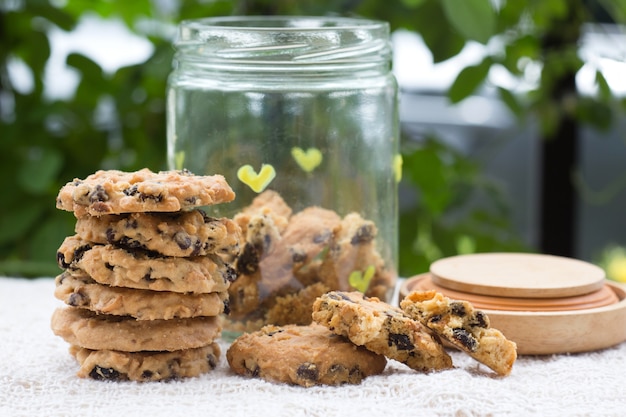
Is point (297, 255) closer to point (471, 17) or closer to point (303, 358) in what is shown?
A: point (303, 358)

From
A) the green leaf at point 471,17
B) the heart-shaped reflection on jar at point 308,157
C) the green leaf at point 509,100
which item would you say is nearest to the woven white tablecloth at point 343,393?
the heart-shaped reflection on jar at point 308,157

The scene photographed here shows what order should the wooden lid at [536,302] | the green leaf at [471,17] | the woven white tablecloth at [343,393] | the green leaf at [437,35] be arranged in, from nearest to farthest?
the woven white tablecloth at [343,393] → the wooden lid at [536,302] → the green leaf at [471,17] → the green leaf at [437,35]

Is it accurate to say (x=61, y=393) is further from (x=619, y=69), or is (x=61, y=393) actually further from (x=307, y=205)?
(x=619, y=69)

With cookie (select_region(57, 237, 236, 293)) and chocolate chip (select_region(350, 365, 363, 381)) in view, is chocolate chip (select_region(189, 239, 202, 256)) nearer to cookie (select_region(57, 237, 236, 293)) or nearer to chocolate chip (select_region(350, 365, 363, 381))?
cookie (select_region(57, 237, 236, 293))

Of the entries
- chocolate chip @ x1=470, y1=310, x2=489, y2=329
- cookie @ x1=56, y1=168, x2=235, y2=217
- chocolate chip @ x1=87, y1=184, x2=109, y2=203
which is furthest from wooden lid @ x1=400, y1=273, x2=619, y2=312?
chocolate chip @ x1=87, y1=184, x2=109, y2=203

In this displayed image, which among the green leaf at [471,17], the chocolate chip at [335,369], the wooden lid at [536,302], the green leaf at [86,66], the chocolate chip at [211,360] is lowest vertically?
the chocolate chip at [211,360]

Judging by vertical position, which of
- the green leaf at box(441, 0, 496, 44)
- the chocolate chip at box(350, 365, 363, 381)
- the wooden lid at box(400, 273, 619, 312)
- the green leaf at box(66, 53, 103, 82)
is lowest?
the chocolate chip at box(350, 365, 363, 381)

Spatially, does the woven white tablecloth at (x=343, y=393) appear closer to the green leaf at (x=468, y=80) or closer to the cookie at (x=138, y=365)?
the cookie at (x=138, y=365)
